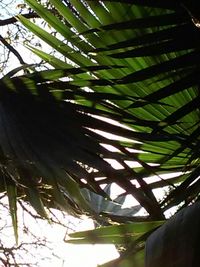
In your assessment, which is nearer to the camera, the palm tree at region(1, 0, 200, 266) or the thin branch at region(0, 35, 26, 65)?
the palm tree at region(1, 0, 200, 266)

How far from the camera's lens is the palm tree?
1.06 m

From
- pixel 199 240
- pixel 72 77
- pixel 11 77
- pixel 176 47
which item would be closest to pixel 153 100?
pixel 176 47

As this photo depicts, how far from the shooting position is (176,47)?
1127 mm

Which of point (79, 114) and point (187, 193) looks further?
point (187, 193)

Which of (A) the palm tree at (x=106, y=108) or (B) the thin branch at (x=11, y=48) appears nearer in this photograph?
(A) the palm tree at (x=106, y=108)

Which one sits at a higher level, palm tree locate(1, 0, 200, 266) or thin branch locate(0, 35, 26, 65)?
thin branch locate(0, 35, 26, 65)

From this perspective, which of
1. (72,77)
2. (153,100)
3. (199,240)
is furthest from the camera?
(72,77)

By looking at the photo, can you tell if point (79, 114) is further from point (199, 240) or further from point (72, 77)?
point (199, 240)

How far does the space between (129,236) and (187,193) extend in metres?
0.21

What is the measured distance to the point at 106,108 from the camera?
1228 millimetres

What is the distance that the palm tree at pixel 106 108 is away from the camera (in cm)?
106

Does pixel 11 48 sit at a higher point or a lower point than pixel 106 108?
higher

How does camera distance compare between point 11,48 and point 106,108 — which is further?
point 11,48

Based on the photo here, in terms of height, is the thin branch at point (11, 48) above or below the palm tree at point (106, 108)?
above
